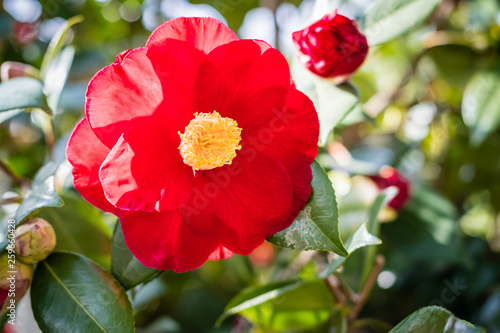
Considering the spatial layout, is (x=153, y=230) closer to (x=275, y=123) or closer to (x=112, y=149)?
(x=112, y=149)

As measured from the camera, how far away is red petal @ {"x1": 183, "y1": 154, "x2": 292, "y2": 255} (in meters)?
0.62

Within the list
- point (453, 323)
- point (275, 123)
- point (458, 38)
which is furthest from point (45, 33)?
point (453, 323)

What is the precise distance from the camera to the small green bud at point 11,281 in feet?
2.18

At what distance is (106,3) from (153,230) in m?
1.20

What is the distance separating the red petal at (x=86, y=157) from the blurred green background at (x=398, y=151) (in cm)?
34

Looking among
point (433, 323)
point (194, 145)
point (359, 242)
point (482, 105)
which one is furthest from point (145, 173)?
point (482, 105)

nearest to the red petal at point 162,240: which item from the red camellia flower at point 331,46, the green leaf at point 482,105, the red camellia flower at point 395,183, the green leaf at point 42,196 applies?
the green leaf at point 42,196

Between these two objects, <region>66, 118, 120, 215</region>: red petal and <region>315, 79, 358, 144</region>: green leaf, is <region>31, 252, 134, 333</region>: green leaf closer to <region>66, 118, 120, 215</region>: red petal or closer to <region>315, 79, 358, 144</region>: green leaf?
<region>66, 118, 120, 215</region>: red petal

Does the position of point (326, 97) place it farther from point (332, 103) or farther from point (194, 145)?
point (194, 145)

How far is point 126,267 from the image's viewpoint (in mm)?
677

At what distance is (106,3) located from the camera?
1.57m

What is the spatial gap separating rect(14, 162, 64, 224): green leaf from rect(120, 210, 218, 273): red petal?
0.10m

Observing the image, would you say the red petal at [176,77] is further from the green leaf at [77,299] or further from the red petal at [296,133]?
the green leaf at [77,299]

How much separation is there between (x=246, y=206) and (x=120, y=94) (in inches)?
8.9
